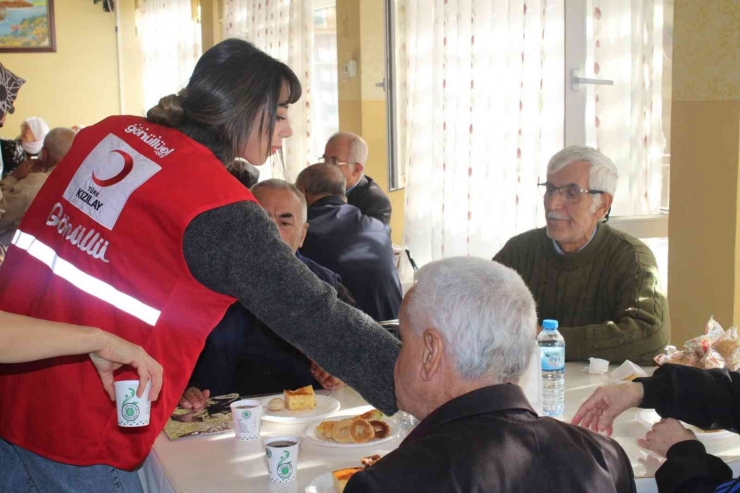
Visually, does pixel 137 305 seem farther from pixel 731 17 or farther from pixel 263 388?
pixel 731 17

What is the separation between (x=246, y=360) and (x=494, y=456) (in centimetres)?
173

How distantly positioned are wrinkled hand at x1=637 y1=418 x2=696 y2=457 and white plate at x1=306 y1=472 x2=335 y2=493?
2.29 feet

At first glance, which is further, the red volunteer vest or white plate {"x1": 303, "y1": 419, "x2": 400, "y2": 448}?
white plate {"x1": 303, "y1": 419, "x2": 400, "y2": 448}

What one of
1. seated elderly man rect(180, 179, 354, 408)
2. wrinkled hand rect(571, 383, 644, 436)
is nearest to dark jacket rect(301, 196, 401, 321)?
seated elderly man rect(180, 179, 354, 408)

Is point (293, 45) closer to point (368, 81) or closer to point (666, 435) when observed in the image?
point (368, 81)

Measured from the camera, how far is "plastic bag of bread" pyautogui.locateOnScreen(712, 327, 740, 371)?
2.14 m

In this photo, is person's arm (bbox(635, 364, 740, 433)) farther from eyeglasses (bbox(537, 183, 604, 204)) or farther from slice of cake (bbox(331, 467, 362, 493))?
eyeglasses (bbox(537, 183, 604, 204))

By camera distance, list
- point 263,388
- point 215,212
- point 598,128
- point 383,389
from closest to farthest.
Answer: point 215,212
point 383,389
point 263,388
point 598,128

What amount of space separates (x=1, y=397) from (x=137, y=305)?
415mm

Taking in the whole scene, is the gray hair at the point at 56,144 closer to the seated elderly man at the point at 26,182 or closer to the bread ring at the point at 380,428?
the seated elderly man at the point at 26,182

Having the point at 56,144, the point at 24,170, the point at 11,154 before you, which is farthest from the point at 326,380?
the point at 11,154

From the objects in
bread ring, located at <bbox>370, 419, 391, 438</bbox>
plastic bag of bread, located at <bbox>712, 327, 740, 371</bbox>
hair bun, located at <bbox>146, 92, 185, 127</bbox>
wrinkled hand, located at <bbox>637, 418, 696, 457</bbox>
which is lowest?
bread ring, located at <bbox>370, 419, 391, 438</bbox>

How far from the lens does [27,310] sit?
153cm

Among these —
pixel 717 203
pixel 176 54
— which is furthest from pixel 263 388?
pixel 176 54
